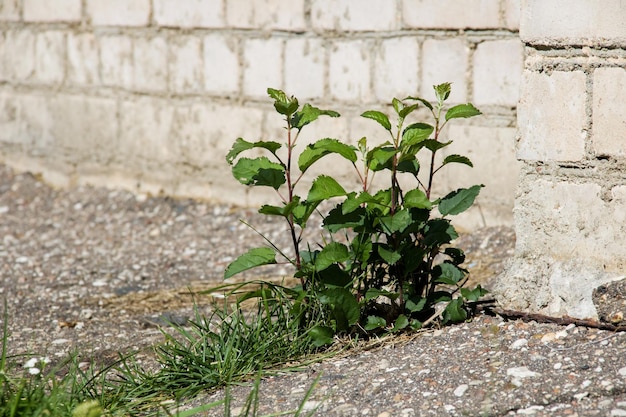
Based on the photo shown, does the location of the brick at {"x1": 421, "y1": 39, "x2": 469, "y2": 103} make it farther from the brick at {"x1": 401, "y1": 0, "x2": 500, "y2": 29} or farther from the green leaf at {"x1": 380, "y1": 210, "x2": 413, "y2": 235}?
the green leaf at {"x1": 380, "y1": 210, "x2": 413, "y2": 235}

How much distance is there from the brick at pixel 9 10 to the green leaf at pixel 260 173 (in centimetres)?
434

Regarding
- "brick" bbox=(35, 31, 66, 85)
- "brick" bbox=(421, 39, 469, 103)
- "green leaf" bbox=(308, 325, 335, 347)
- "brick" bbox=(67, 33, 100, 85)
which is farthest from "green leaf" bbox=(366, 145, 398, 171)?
"brick" bbox=(35, 31, 66, 85)

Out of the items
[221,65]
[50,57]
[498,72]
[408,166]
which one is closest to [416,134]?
[408,166]

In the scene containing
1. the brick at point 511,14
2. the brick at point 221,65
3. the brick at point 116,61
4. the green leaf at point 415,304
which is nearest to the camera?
the green leaf at point 415,304

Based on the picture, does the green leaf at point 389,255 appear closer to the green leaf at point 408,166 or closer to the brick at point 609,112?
the green leaf at point 408,166

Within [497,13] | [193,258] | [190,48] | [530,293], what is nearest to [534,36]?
[530,293]

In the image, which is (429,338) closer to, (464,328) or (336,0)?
(464,328)

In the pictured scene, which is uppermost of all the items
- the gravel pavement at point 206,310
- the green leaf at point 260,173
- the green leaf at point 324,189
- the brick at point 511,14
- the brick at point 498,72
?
the brick at point 511,14

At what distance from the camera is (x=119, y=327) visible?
12.0 feet

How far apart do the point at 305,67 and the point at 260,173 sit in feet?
7.79

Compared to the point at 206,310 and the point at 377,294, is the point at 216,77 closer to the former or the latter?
the point at 206,310

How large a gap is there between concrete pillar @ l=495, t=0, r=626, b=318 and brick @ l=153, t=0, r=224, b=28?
287 centimetres

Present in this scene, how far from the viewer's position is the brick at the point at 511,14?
4199mm

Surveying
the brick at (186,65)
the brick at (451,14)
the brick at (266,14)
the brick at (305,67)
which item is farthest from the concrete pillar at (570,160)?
the brick at (186,65)
